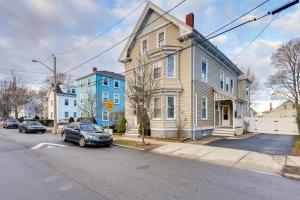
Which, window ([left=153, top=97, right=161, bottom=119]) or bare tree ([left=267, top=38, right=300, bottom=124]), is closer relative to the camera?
window ([left=153, top=97, right=161, bottom=119])

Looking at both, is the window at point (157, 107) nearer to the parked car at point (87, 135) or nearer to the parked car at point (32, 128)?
the parked car at point (87, 135)

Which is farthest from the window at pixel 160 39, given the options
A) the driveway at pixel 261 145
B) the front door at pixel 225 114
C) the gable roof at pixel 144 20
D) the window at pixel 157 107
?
the front door at pixel 225 114

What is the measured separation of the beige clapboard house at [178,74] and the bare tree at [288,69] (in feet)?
65.0

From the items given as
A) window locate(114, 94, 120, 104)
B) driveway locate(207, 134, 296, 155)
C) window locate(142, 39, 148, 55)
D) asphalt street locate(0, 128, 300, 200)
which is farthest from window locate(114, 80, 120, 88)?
asphalt street locate(0, 128, 300, 200)

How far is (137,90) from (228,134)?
9.89m

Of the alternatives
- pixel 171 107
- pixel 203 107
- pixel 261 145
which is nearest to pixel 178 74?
pixel 171 107

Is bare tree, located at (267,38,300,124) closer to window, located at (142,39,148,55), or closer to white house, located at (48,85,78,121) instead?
window, located at (142,39,148,55)

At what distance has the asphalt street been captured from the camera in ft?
16.4

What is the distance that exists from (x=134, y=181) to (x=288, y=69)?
3647 centimetres

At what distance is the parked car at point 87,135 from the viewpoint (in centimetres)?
1268

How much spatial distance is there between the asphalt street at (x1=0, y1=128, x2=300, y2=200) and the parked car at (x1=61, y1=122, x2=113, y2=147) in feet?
13.3

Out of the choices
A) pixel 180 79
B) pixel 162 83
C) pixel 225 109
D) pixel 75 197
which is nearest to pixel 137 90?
pixel 162 83

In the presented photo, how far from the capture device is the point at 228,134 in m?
18.1

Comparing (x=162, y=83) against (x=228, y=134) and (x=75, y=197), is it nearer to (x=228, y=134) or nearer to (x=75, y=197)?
(x=228, y=134)
